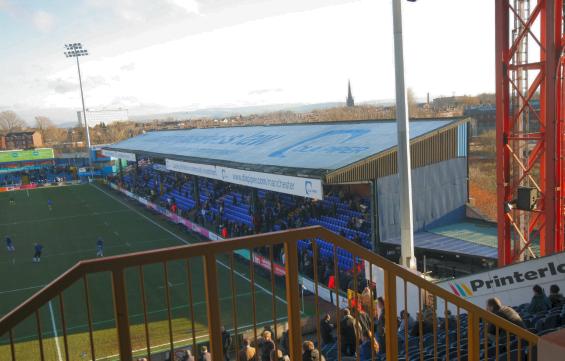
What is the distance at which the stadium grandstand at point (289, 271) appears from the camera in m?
3.02

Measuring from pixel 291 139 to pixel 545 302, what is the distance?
68.6 feet

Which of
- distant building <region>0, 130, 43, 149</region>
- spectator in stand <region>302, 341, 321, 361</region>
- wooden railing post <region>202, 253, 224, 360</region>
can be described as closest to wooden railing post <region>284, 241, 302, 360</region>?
wooden railing post <region>202, 253, 224, 360</region>

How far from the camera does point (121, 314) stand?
2.65 metres

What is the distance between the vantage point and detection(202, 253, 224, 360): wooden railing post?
2883mm

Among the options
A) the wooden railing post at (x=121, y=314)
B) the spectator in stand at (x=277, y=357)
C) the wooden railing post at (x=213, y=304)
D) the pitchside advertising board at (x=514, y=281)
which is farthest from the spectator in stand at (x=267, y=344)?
the pitchside advertising board at (x=514, y=281)

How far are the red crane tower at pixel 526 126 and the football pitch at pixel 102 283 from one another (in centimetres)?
706

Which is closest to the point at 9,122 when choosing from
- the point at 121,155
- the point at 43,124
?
the point at 43,124

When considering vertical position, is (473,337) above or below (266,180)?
above

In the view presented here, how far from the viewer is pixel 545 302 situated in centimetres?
823

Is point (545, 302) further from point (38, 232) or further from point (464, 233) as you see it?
point (38, 232)

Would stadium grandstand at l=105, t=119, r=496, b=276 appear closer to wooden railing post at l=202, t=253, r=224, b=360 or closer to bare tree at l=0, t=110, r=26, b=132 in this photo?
wooden railing post at l=202, t=253, r=224, b=360

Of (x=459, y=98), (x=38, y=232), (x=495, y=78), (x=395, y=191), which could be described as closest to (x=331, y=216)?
(x=395, y=191)

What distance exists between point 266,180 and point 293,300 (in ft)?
57.1

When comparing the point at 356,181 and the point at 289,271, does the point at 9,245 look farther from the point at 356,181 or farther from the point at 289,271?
the point at 289,271
